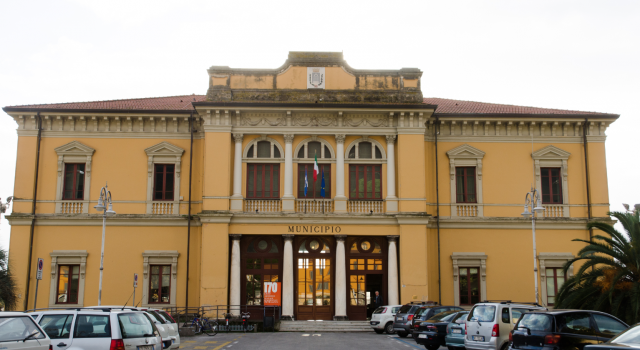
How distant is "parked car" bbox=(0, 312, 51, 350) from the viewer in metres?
9.45

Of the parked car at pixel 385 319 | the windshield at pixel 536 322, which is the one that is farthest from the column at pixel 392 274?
the windshield at pixel 536 322

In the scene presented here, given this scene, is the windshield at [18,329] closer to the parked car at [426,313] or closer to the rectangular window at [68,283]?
the parked car at [426,313]

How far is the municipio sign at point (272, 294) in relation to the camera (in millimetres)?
27875

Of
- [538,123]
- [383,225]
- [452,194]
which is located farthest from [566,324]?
[538,123]

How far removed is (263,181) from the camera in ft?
95.4

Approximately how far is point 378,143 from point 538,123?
893 centimetres

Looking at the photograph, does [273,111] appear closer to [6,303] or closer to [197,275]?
[197,275]

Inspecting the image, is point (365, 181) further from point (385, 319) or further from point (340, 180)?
point (385, 319)

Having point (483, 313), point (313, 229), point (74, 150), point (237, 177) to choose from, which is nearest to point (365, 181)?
point (313, 229)

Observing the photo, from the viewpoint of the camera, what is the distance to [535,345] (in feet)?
40.0

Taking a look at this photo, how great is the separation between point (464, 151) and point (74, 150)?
68.2 ft

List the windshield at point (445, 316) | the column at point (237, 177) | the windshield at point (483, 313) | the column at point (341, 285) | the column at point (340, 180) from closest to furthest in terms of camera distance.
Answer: the windshield at point (483, 313) < the windshield at point (445, 316) < the column at point (341, 285) < the column at point (237, 177) < the column at point (340, 180)

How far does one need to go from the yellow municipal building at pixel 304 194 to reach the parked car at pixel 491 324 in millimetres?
11789

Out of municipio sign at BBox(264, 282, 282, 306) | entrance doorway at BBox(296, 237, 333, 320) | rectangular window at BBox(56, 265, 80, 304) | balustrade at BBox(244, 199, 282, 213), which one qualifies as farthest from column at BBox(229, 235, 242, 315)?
rectangular window at BBox(56, 265, 80, 304)
